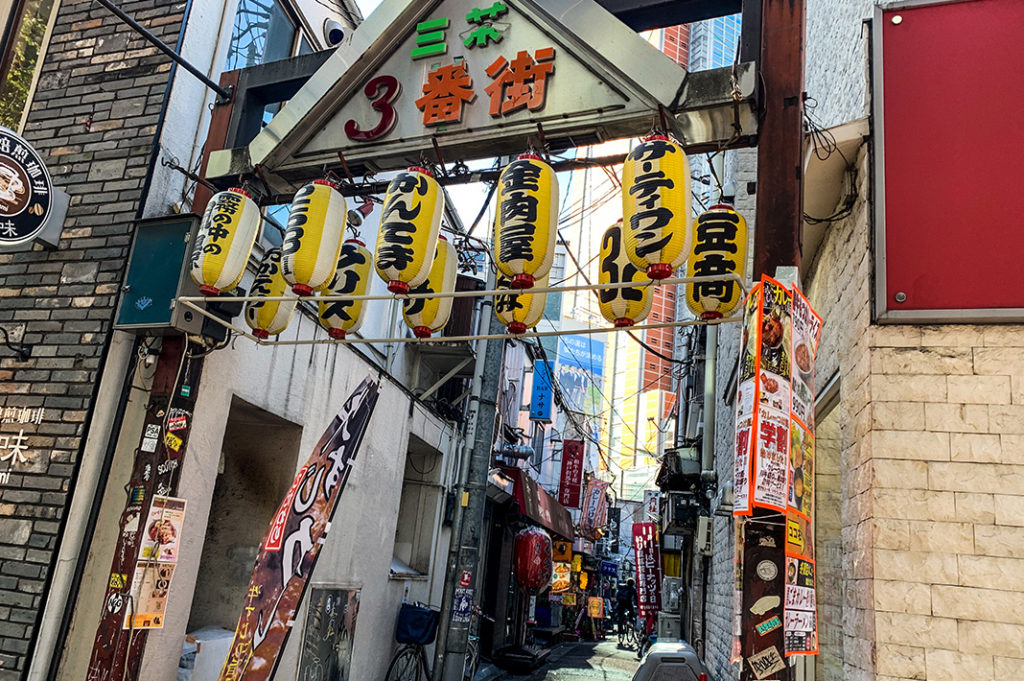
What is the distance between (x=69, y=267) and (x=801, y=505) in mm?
7209

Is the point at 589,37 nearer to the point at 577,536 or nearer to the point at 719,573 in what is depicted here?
the point at 719,573

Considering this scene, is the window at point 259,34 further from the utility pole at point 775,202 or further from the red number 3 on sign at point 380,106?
the utility pole at point 775,202

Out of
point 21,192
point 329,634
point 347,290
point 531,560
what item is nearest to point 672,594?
point 531,560

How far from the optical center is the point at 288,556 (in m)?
6.59

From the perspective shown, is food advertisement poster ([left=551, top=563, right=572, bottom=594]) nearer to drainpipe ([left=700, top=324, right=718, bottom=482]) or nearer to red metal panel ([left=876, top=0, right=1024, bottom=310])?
drainpipe ([left=700, top=324, right=718, bottom=482])

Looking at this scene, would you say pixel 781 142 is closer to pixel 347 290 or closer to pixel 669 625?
pixel 347 290

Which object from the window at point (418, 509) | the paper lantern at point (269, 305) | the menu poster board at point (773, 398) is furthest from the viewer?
the window at point (418, 509)

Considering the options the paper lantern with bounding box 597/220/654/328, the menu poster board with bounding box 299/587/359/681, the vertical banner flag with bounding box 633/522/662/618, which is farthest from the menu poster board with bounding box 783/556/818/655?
the vertical banner flag with bounding box 633/522/662/618

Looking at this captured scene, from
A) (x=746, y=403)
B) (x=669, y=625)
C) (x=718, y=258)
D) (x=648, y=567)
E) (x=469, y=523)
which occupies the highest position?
(x=718, y=258)

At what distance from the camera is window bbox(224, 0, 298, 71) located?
9.20 metres

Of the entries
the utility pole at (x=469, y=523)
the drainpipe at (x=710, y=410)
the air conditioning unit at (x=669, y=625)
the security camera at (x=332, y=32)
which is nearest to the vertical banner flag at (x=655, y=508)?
the air conditioning unit at (x=669, y=625)

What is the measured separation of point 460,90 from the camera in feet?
24.0

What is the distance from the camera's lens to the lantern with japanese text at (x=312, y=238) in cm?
627

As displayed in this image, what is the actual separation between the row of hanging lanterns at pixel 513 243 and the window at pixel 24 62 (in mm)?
3195
